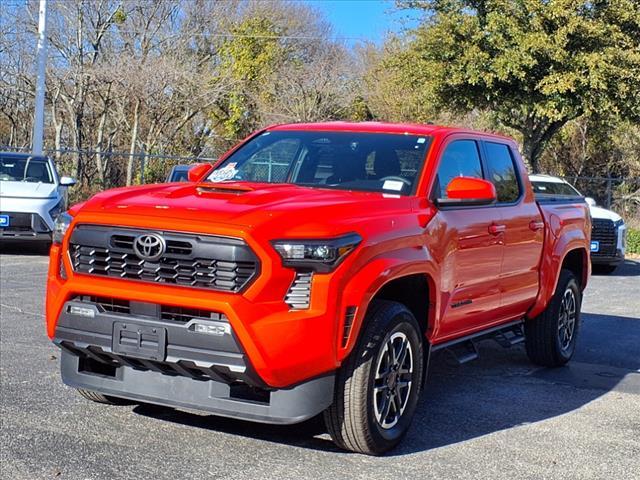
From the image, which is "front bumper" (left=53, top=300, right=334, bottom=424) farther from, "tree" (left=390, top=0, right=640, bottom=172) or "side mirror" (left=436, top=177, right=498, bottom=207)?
"tree" (left=390, top=0, right=640, bottom=172)

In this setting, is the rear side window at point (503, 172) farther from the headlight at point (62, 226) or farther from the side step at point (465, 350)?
the headlight at point (62, 226)

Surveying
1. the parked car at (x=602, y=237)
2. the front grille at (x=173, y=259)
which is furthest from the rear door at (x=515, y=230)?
the parked car at (x=602, y=237)

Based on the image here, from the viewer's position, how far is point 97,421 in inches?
218

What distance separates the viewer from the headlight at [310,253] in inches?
181

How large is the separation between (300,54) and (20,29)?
1236 centimetres

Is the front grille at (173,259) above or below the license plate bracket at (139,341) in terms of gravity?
above

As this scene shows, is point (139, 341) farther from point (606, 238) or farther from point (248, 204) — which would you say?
A: point (606, 238)

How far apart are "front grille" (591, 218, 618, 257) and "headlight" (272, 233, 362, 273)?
12326mm

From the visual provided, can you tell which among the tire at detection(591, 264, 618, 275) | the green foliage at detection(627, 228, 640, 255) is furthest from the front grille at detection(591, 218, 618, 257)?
the green foliage at detection(627, 228, 640, 255)

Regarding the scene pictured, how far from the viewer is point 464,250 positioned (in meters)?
6.07

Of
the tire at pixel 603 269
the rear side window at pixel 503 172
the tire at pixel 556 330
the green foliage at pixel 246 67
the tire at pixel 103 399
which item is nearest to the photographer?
the tire at pixel 103 399

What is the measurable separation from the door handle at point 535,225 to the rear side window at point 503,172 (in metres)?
0.23

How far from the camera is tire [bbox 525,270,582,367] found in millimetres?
7848

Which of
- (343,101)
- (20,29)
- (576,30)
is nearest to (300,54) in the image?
(343,101)
